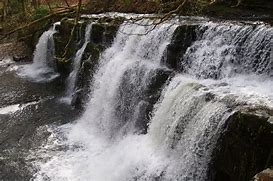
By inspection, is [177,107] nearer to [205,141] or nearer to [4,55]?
[205,141]

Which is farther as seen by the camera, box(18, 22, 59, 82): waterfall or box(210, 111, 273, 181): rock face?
box(18, 22, 59, 82): waterfall

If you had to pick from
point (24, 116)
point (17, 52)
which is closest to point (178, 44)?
point (24, 116)

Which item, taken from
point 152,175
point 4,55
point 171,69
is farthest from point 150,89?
point 4,55

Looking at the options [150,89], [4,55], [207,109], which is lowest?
[4,55]

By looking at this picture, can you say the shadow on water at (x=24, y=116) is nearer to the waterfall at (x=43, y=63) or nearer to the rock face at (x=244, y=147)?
the waterfall at (x=43, y=63)

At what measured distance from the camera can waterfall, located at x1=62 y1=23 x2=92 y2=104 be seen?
37.7 feet

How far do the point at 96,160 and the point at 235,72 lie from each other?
3.27 meters

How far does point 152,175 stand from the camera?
265 inches

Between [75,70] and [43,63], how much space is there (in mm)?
3029

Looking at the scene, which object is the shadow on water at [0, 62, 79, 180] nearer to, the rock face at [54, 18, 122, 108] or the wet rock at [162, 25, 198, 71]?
the rock face at [54, 18, 122, 108]

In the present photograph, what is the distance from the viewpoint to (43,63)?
14.5m

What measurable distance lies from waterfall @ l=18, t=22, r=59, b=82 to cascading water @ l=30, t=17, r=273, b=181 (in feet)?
11.6

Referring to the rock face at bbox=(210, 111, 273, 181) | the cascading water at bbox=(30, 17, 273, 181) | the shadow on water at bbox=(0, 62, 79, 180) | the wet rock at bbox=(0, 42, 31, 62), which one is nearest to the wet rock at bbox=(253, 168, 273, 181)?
the rock face at bbox=(210, 111, 273, 181)

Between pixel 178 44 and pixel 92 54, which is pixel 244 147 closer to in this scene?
pixel 178 44
